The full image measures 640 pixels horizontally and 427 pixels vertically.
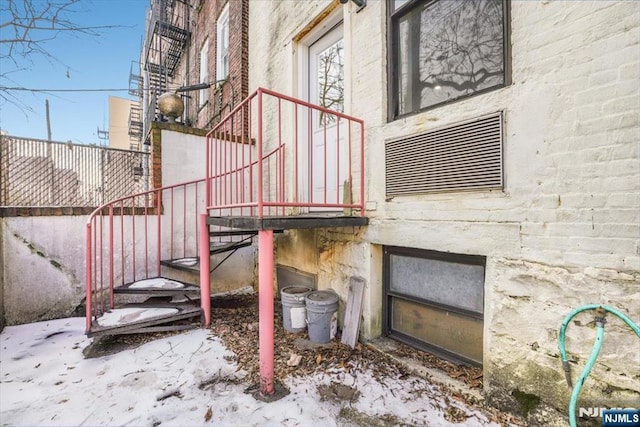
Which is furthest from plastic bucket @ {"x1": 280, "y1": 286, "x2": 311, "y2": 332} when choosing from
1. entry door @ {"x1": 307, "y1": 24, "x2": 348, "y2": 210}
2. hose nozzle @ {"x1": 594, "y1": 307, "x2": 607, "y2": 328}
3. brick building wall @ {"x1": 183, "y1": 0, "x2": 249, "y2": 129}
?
brick building wall @ {"x1": 183, "y1": 0, "x2": 249, "y2": 129}

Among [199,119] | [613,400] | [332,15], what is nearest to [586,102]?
[613,400]

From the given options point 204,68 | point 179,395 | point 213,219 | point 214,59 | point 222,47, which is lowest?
point 179,395

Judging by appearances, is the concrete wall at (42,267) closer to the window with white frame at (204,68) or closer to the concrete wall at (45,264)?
the concrete wall at (45,264)

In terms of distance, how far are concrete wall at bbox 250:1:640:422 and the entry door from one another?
1.36m

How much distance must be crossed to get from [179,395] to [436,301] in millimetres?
2220

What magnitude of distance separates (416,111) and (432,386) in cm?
230

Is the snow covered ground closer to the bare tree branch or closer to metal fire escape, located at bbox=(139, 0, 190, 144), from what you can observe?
the bare tree branch

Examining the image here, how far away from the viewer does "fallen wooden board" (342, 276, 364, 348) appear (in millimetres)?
2941

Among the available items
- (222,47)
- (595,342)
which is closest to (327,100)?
(595,342)

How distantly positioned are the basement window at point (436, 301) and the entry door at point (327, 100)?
3.81ft

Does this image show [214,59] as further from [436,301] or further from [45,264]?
[436,301]

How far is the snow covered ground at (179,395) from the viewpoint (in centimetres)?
195

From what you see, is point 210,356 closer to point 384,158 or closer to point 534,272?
point 384,158

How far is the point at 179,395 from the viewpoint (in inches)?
86.6
